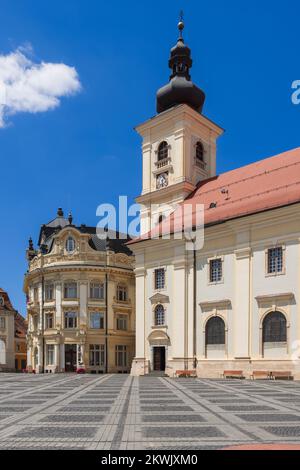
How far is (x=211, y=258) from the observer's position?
35.2m

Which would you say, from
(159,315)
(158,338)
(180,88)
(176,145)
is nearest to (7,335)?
(159,315)

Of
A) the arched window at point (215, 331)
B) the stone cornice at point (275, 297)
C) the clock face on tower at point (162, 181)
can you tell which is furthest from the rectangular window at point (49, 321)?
the stone cornice at point (275, 297)

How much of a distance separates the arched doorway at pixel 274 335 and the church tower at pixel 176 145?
16187 mm

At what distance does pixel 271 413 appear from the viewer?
12984 mm

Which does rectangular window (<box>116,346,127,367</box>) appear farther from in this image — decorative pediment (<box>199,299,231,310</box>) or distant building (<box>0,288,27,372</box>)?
distant building (<box>0,288,27,372</box>)

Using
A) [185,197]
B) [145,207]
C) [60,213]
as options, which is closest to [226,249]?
[185,197]

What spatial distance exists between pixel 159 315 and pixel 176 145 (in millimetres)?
16175

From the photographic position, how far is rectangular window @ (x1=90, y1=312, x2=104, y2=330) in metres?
52.6

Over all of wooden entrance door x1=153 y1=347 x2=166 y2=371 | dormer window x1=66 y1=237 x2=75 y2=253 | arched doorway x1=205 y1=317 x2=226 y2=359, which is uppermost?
dormer window x1=66 y1=237 x2=75 y2=253

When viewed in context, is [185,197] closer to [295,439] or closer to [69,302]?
[69,302]

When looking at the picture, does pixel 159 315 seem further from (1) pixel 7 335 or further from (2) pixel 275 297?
(1) pixel 7 335

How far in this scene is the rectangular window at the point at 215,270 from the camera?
114 ft

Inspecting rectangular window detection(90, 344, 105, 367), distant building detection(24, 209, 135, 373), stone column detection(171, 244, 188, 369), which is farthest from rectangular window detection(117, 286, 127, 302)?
stone column detection(171, 244, 188, 369)

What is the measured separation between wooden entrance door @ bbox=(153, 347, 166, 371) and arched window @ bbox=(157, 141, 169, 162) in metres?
18.4
